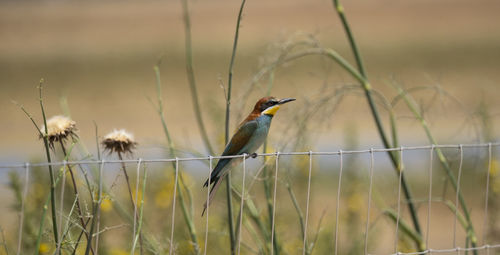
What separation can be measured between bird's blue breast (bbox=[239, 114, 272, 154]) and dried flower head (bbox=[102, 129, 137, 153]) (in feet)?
2.43

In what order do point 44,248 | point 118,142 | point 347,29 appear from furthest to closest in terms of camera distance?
1. point 44,248
2. point 347,29
3. point 118,142

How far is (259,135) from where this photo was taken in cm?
279

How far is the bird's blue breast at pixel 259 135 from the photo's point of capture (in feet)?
9.12

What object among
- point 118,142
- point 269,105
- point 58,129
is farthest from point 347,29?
point 58,129

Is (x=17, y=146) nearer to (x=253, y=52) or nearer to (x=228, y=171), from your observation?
(x=253, y=52)

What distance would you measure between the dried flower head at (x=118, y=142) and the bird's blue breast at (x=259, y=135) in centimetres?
74

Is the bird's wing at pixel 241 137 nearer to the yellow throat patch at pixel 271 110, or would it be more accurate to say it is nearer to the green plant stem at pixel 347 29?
the yellow throat patch at pixel 271 110

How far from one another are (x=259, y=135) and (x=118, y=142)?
81cm

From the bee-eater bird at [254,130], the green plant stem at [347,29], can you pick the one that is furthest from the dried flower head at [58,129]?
the green plant stem at [347,29]

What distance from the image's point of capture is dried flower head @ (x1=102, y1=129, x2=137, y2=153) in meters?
2.10

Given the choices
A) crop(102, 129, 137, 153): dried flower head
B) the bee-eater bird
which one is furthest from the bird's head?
crop(102, 129, 137, 153): dried flower head

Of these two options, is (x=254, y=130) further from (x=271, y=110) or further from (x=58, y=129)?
(x=58, y=129)

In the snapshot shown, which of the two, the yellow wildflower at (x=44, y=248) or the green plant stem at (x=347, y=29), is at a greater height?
the green plant stem at (x=347, y=29)

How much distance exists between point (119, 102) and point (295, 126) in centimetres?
1172
